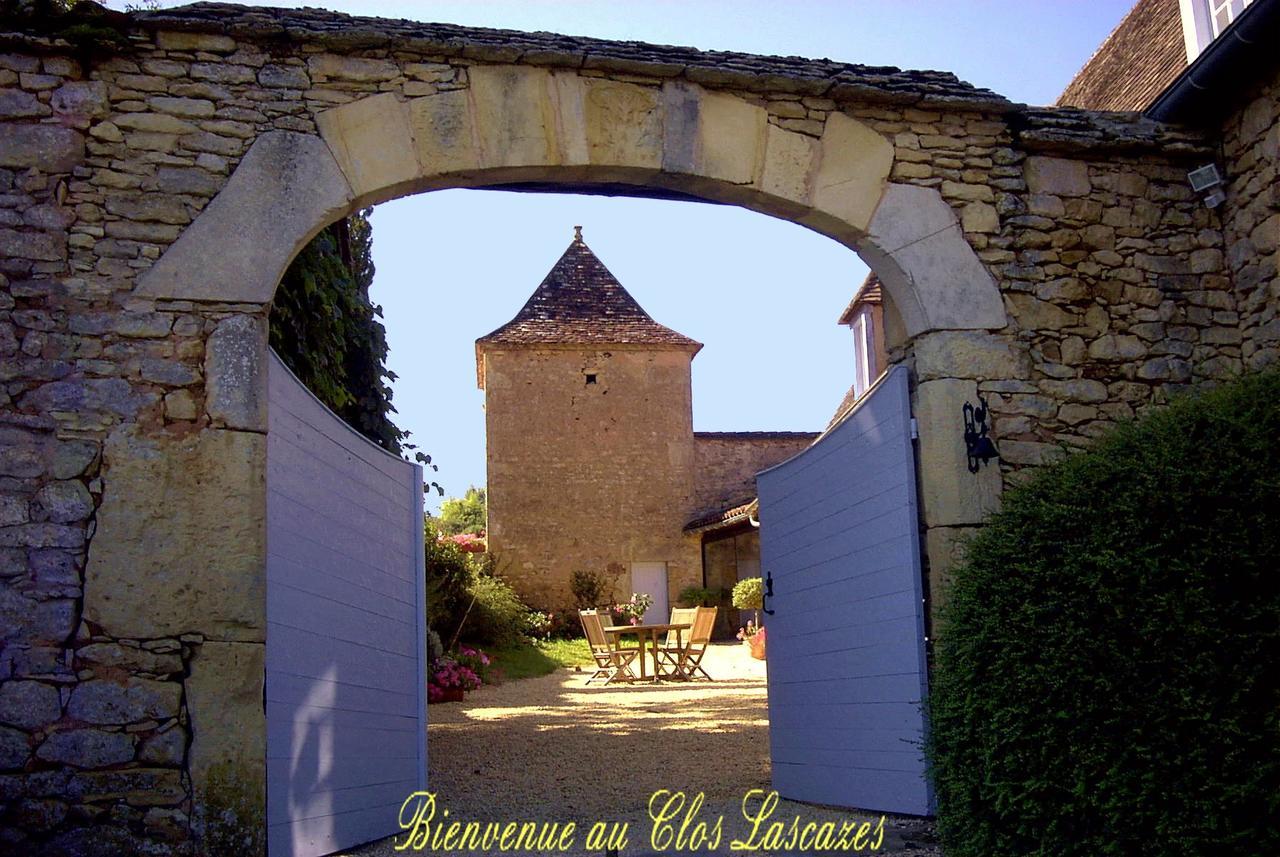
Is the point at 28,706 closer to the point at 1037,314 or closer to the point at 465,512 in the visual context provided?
the point at 1037,314

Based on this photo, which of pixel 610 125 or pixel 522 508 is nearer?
pixel 610 125

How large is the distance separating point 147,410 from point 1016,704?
329 cm

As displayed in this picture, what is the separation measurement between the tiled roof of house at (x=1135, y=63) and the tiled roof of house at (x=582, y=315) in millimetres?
10635

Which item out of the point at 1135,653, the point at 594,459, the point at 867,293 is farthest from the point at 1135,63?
the point at 594,459

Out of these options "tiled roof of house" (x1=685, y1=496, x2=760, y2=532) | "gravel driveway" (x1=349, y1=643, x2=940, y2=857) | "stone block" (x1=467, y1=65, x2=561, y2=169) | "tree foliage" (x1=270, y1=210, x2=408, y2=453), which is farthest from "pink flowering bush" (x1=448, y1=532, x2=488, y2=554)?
"stone block" (x1=467, y1=65, x2=561, y2=169)

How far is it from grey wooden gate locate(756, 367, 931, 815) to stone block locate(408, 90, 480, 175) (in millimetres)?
2146

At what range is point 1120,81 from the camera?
9.05m

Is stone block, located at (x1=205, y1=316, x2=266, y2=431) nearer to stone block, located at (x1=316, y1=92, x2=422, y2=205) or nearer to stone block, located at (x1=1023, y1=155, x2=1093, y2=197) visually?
stone block, located at (x1=316, y1=92, x2=422, y2=205)

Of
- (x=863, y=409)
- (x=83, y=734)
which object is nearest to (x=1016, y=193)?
(x=863, y=409)

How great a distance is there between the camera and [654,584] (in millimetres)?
20062

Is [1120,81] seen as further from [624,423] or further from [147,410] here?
[624,423]

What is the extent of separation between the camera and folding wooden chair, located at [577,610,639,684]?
12.3 metres

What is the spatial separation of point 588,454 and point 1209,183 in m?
15.4

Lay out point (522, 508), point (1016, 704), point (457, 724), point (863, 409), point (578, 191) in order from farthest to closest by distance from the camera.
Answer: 1. point (522, 508)
2. point (457, 724)
3. point (578, 191)
4. point (863, 409)
5. point (1016, 704)
